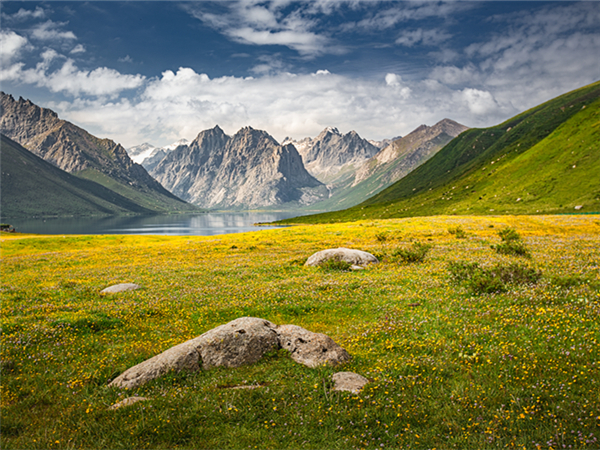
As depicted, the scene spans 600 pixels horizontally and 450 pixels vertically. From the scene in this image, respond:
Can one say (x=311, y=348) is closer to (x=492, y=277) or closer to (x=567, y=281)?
(x=492, y=277)

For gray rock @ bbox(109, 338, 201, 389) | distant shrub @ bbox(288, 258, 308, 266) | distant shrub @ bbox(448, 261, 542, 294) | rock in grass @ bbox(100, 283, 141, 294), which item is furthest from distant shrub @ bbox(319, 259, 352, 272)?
gray rock @ bbox(109, 338, 201, 389)

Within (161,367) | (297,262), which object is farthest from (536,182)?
(161,367)

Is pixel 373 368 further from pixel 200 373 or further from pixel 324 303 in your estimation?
pixel 324 303

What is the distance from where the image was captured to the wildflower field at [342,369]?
7398mm

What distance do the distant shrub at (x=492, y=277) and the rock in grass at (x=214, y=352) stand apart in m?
10.8

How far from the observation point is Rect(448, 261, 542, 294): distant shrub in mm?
16328

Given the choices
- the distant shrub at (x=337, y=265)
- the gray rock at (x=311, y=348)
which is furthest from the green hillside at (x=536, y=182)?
the gray rock at (x=311, y=348)

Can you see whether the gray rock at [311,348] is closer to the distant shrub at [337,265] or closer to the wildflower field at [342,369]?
the wildflower field at [342,369]

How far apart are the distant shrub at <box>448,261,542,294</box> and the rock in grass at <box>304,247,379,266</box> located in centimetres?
882

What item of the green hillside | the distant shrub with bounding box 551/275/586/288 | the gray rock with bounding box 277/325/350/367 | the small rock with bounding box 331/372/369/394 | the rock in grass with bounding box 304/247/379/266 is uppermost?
the green hillside

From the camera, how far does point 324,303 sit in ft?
55.3

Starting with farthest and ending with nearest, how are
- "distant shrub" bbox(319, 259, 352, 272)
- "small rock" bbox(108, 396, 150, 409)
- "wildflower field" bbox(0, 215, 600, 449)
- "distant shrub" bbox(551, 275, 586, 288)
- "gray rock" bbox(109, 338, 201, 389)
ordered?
"distant shrub" bbox(319, 259, 352, 272) → "distant shrub" bbox(551, 275, 586, 288) → "gray rock" bbox(109, 338, 201, 389) → "small rock" bbox(108, 396, 150, 409) → "wildflower field" bbox(0, 215, 600, 449)

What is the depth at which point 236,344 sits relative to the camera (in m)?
10.8

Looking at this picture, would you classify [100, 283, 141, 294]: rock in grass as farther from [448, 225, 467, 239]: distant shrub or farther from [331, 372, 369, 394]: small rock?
[448, 225, 467, 239]: distant shrub
